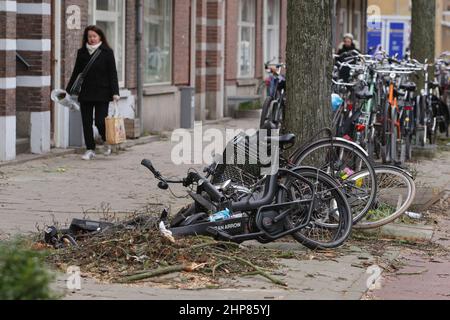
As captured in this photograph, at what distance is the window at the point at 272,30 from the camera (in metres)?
30.2

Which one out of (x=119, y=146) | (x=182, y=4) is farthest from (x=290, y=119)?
(x=182, y=4)

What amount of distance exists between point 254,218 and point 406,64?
334 inches

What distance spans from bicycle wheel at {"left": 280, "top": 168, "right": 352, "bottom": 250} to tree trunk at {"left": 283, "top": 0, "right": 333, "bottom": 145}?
125 centimetres

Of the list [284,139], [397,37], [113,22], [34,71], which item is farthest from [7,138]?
[397,37]

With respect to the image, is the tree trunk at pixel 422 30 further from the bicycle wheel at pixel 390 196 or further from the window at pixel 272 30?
the window at pixel 272 30

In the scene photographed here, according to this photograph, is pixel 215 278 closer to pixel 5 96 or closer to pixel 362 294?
pixel 362 294

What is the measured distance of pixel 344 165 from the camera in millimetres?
10039

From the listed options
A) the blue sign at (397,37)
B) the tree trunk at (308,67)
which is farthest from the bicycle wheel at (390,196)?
the blue sign at (397,37)

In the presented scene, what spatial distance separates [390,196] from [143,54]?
11.2 meters

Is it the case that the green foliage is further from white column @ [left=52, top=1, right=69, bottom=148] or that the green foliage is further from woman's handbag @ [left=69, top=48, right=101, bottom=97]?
white column @ [left=52, top=1, right=69, bottom=148]

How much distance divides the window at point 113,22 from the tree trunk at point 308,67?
27.5 ft

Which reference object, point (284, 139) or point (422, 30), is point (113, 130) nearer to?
point (422, 30)

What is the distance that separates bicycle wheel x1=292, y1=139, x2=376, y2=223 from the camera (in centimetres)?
988

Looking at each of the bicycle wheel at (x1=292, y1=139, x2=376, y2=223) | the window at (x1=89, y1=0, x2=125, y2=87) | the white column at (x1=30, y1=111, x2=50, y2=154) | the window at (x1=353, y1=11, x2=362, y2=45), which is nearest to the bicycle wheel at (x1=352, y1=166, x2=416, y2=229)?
the bicycle wheel at (x1=292, y1=139, x2=376, y2=223)
